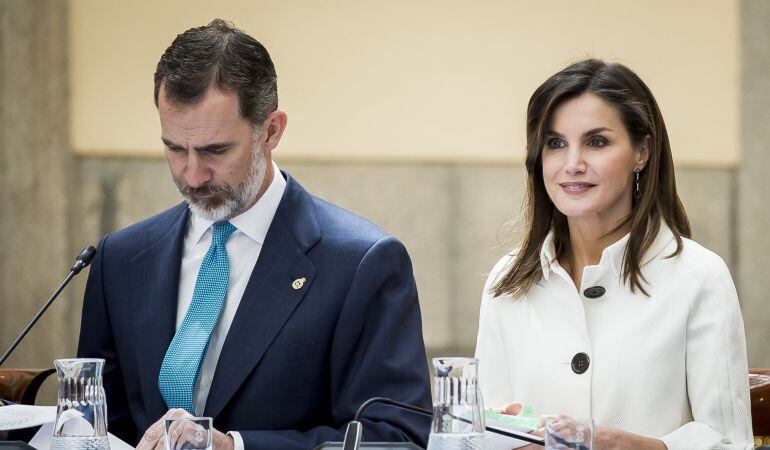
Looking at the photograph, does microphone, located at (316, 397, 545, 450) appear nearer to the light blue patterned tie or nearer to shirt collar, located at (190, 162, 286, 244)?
the light blue patterned tie

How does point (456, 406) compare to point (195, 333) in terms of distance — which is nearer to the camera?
point (456, 406)

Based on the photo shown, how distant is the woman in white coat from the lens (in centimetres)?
231

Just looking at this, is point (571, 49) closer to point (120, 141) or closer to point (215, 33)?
point (120, 141)

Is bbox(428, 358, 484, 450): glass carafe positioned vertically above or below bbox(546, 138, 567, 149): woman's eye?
below

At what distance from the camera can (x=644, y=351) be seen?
7.69ft

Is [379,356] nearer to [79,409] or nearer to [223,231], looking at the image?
[223,231]

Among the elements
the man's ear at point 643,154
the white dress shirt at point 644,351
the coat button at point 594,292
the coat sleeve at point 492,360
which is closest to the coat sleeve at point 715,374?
the white dress shirt at point 644,351

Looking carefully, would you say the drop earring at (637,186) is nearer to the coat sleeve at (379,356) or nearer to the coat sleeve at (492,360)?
the coat sleeve at (492,360)

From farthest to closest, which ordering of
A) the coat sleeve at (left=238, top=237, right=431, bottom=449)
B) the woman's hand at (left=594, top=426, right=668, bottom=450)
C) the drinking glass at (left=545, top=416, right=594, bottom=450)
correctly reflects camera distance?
the coat sleeve at (left=238, top=237, right=431, bottom=449) < the woman's hand at (left=594, top=426, right=668, bottom=450) < the drinking glass at (left=545, top=416, right=594, bottom=450)

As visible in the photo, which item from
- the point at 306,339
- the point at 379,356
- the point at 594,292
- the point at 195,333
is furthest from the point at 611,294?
the point at 195,333

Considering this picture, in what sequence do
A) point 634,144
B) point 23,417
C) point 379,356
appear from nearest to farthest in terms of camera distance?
point 23,417, point 379,356, point 634,144

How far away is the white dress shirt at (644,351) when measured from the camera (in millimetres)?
2277

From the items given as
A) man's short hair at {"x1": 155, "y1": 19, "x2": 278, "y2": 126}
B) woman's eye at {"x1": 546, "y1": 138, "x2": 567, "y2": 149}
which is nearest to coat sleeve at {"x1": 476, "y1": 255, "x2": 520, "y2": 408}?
woman's eye at {"x1": 546, "y1": 138, "x2": 567, "y2": 149}

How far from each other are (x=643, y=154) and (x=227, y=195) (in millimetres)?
989
